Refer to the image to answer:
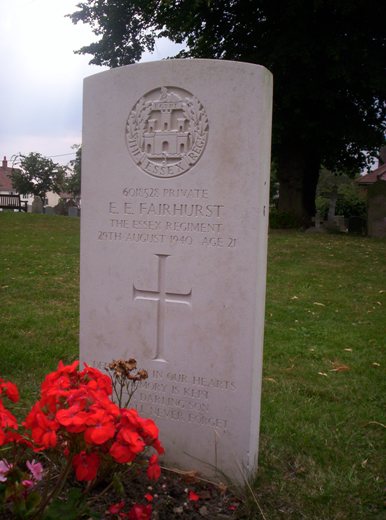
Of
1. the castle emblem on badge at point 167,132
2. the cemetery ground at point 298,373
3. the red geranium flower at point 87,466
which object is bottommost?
the cemetery ground at point 298,373

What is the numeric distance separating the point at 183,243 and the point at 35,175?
1927 inches

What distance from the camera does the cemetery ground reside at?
9.28ft

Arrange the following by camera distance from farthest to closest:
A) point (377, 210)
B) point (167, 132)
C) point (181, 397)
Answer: point (377, 210), point (181, 397), point (167, 132)

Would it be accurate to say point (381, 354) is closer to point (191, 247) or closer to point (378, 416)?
point (378, 416)

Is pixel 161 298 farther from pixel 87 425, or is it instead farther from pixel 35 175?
pixel 35 175

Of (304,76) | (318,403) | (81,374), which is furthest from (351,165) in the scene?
(81,374)

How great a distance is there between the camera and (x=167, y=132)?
2.96 metres

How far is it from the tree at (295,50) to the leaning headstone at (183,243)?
10949 mm

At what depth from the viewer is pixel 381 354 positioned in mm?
5086

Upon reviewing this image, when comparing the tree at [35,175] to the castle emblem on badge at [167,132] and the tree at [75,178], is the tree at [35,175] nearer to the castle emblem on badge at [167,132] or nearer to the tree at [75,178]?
the tree at [75,178]

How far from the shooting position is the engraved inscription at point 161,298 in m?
3.05

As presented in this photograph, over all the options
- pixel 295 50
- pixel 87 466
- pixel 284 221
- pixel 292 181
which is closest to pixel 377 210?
pixel 284 221

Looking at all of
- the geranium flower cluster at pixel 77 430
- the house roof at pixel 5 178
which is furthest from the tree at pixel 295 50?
the house roof at pixel 5 178

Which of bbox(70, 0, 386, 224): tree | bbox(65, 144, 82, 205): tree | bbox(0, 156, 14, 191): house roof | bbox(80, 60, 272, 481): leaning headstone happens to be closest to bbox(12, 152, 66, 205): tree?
bbox(65, 144, 82, 205): tree
